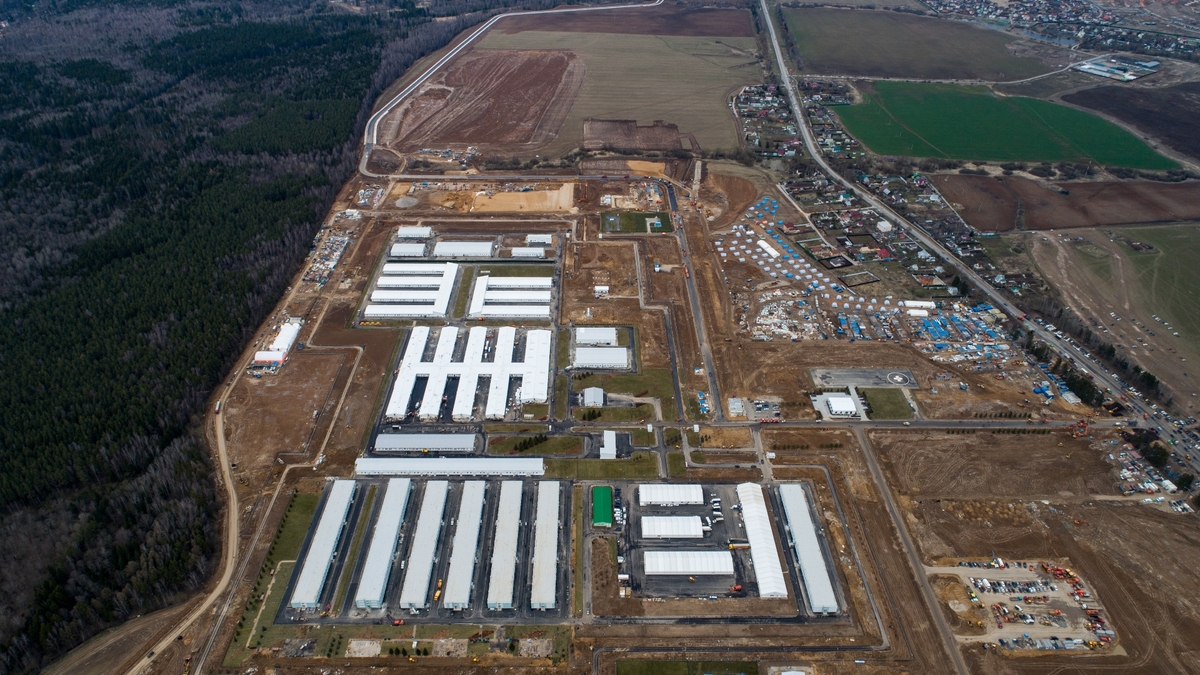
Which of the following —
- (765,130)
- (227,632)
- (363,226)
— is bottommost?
(227,632)

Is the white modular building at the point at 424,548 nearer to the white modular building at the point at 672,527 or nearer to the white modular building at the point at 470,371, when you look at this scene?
the white modular building at the point at 470,371

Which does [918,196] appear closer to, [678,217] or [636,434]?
[678,217]

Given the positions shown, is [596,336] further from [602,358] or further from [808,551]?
[808,551]

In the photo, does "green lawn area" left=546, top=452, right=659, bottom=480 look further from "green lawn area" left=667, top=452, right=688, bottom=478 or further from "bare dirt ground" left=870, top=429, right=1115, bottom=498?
"bare dirt ground" left=870, top=429, right=1115, bottom=498

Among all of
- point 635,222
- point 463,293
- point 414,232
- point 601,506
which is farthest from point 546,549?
point 635,222

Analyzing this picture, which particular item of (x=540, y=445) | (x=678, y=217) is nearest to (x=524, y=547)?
(x=540, y=445)

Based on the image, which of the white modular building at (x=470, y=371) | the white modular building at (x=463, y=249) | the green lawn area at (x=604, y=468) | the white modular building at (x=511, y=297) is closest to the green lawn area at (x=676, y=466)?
the green lawn area at (x=604, y=468)
